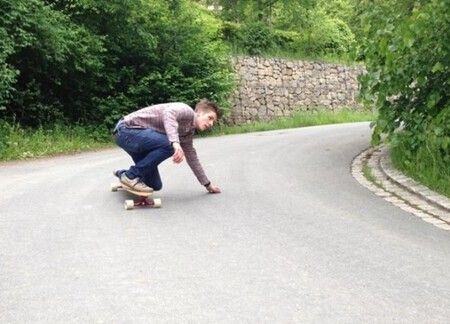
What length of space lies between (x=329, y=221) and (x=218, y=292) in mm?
2539

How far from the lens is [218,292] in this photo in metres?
4.43

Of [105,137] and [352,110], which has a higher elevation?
[105,137]

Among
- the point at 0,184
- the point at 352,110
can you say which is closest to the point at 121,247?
the point at 0,184

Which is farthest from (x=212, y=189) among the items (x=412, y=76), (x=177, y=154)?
(x=412, y=76)

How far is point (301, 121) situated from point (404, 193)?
730 inches

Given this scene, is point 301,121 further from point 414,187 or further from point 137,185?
point 137,185

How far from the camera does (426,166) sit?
9062mm

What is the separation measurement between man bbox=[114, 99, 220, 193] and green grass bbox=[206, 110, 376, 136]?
13888 millimetres

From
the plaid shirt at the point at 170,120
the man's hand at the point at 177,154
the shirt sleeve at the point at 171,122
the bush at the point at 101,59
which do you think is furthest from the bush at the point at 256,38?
the man's hand at the point at 177,154

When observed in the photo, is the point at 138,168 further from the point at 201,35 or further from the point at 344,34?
the point at 344,34

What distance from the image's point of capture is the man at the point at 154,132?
24.2 ft

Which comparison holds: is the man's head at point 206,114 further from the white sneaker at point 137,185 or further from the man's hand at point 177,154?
the white sneaker at point 137,185

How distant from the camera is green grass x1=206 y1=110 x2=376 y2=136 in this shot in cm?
2331

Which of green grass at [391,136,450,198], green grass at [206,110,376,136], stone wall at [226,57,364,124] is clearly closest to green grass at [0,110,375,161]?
green grass at [206,110,376,136]
